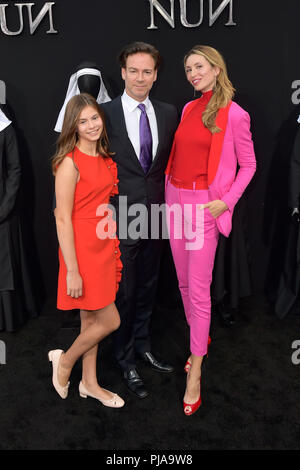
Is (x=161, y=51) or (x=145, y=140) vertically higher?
(x=161, y=51)

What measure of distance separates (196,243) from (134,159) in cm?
59

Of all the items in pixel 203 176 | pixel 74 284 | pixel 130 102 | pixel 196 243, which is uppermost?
pixel 130 102

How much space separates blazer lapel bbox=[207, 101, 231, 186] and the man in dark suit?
0.32m

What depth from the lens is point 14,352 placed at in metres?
3.08

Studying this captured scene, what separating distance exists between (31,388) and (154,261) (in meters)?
1.10

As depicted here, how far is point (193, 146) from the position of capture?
2361mm

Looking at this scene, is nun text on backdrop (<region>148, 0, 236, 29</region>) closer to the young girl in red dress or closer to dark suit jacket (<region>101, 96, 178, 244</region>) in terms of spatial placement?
dark suit jacket (<region>101, 96, 178, 244</region>)

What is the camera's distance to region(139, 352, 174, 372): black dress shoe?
9.23 feet

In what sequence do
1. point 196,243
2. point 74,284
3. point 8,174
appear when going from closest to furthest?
1. point 74,284
2. point 196,243
3. point 8,174

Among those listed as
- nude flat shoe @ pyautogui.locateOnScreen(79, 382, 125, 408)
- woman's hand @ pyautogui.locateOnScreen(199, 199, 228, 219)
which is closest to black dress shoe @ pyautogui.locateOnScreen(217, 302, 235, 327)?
nude flat shoe @ pyautogui.locateOnScreen(79, 382, 125, 408)

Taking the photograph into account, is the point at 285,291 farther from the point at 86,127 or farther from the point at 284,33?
the point at 86,127

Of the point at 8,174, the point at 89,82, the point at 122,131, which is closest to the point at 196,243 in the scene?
the point at 122,131

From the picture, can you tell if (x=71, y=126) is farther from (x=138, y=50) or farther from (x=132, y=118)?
(x=138, y=50)
